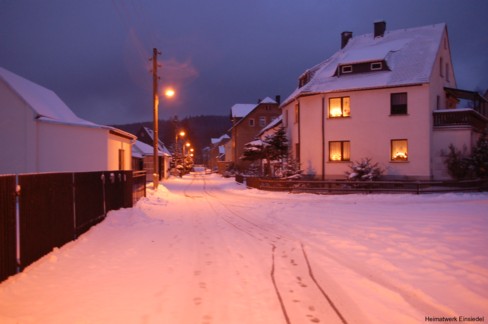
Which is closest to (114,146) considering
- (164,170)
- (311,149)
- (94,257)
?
(311,149)

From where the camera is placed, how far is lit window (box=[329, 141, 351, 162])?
1123 inches

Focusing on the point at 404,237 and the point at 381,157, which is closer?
the point at 404,237

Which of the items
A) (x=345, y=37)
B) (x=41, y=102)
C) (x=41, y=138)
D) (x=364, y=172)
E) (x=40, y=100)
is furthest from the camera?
(x=345, y=37)

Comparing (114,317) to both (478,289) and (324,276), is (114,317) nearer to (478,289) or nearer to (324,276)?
(324,276)

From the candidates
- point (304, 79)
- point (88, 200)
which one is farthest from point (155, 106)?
point (304, 79)

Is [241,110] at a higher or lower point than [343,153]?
higher

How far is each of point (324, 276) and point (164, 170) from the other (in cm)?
4447

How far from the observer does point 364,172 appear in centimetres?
2525

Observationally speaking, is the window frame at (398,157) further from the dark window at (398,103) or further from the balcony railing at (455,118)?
the balcony railing at (455,118)

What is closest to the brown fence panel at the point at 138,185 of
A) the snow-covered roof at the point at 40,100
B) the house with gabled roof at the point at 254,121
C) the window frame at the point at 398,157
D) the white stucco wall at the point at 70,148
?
the white stucco wall at the point at 70,148

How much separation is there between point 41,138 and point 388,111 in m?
21.1

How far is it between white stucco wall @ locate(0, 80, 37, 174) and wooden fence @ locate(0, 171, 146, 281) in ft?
33.3

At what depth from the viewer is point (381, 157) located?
89.5 feet

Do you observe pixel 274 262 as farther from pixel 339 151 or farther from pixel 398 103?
pixel 398 103
